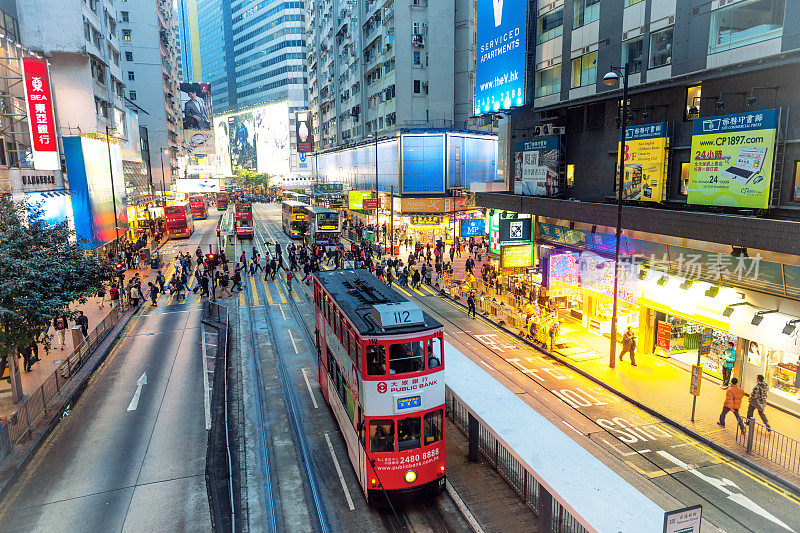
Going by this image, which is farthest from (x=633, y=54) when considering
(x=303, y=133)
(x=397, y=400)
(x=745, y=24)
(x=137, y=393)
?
(x=303, y=133)

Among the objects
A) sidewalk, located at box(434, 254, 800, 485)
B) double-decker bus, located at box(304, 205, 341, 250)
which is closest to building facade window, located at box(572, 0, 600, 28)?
sidewalk, located at box(434, 254, 800, 485)

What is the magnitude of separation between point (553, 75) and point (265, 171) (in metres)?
111

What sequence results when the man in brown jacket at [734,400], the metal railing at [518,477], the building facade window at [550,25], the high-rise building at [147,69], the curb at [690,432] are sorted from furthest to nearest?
1. the high-rise building at [147,69]
2. the building facade window at [550,25]
3. the man in brown jacket at [734,400]
4. the curb at [690,432]
5. the metal railing at [518,477]

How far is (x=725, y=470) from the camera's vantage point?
41.4 ft

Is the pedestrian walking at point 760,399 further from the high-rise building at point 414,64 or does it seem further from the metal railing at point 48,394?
the high-rise building at point 414,64

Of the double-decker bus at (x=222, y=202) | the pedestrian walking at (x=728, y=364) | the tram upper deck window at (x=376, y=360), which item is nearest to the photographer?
the tram upper deck window at (x=376, y=360)

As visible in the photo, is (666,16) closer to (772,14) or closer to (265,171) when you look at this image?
(772,14)

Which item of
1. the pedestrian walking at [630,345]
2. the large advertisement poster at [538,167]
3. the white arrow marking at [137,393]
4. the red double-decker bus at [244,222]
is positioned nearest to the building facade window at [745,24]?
the large advertisement poster at [538,167]

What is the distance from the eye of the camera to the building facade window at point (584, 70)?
917 inches

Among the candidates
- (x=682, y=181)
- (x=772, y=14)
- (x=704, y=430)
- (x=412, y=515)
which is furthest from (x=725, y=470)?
(x=772, y=14)

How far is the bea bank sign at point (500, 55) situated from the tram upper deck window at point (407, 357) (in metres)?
20.9

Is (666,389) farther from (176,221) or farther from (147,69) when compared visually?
(147,69)

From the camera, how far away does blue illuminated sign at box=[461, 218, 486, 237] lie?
1324 inches

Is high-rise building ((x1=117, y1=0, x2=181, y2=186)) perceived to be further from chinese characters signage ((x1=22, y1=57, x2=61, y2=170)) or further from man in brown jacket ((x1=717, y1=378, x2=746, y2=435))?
man in brown jacket ((x1=717, y1=378, x2=746, y2=435))
